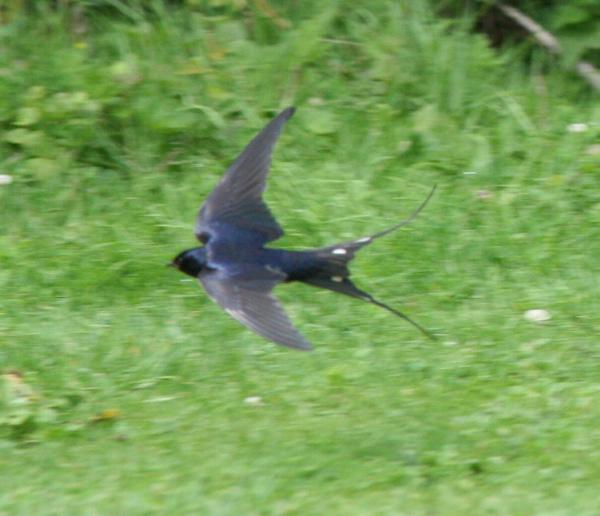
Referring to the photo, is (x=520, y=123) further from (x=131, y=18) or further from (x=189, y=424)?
(x=189, y=424)

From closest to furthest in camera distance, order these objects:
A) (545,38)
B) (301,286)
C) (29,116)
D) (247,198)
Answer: (247,198), (301,286), (29,116), (545,38)

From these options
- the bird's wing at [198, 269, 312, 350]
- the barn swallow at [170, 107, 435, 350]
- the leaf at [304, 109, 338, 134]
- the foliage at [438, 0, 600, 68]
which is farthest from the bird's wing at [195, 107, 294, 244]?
the foliage at [438, 0, 600, 68]

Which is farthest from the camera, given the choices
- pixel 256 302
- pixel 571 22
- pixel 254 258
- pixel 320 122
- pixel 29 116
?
pixel 571 22

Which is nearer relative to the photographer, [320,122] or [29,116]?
[29,116]

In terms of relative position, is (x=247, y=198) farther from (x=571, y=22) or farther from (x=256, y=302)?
(x=571, y=22)

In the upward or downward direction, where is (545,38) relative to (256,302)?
upward

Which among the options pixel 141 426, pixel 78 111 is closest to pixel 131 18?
pixel 78 111

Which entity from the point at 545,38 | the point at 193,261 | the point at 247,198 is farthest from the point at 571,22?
the point at 193,261

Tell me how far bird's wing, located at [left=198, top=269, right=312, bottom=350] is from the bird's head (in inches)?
3.4

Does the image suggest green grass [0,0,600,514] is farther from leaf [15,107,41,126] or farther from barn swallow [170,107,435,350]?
barn swallow [170,107,435,350]

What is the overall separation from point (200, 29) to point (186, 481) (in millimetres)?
3263

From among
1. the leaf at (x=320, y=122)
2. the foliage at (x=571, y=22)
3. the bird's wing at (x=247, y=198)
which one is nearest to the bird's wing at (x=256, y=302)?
the bird's wing at (x=247, y=198)

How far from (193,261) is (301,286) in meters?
0.85

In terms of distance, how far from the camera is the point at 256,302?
4.18 metres
